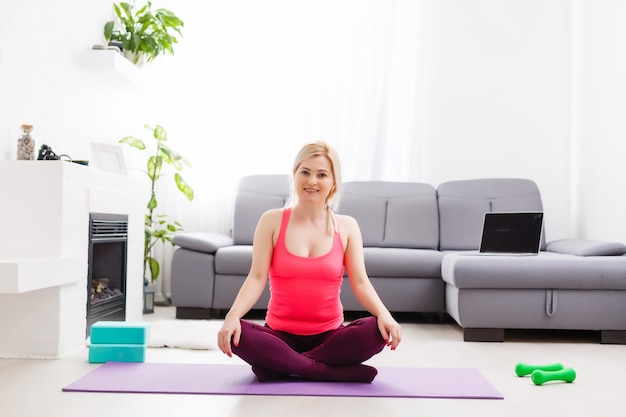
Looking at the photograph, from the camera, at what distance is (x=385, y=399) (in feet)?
6.38

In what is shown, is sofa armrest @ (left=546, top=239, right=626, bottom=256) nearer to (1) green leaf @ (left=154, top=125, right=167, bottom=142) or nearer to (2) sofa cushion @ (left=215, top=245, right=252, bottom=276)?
(2) sofa cushion @ (left=215, top=245, right=252, bottom=276)

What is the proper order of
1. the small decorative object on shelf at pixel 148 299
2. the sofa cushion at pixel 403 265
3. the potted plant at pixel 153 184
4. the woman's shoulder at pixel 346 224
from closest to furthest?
the woman's shoulder at pixel 346 224 < the sofa cushion at pixel 403 265 < the small decorative object on shelf at pixel 148 299 < the potted plant at pixel 153 184

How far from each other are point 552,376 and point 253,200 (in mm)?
2572

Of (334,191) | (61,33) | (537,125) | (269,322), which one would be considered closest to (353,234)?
(334,191)

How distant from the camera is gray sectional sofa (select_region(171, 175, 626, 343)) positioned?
3117mm

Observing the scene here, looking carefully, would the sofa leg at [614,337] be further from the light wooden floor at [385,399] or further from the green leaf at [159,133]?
the green leaf at [159,133]

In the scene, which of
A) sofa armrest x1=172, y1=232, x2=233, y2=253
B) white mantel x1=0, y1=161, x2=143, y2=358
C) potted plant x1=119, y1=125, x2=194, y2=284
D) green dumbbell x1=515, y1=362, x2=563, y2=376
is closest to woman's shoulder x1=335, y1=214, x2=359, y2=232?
green dumbbell x1=515, y1=362, x2=563, y2=376

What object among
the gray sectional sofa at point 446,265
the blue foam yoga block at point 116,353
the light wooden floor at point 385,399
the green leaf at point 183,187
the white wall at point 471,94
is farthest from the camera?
the white wall at point 471,94

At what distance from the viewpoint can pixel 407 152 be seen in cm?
470

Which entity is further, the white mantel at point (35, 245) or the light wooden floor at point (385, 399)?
the white mantel at point (35, 245)

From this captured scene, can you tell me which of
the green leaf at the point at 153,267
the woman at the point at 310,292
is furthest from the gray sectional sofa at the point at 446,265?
the woman at the point at 310,292

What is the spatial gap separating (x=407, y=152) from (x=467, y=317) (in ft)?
6.06

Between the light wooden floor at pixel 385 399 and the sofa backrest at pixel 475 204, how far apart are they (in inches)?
52.6

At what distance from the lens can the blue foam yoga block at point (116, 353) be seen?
246 centimetres
